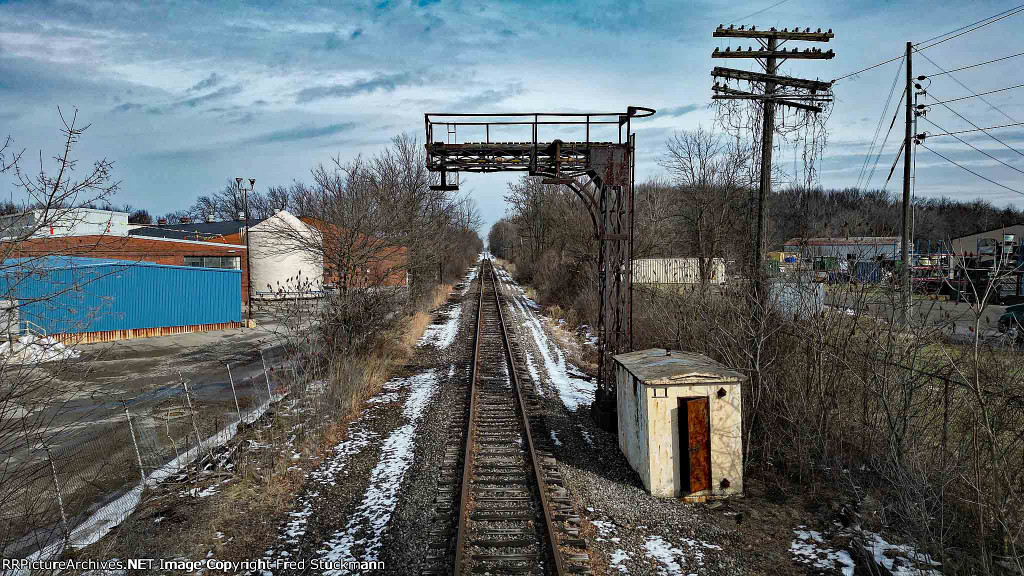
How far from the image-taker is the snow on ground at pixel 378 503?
6059 millimetres

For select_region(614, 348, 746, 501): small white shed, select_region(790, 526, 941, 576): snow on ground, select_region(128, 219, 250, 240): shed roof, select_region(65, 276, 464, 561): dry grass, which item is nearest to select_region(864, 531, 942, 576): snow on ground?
select_region(790, 526, 941, 576): snow on ground

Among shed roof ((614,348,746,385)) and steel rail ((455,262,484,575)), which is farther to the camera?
shed roof ((614,348,746,385))

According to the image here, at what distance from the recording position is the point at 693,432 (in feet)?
23.7

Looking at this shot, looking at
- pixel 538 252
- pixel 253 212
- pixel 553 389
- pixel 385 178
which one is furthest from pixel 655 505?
pixel 253 212

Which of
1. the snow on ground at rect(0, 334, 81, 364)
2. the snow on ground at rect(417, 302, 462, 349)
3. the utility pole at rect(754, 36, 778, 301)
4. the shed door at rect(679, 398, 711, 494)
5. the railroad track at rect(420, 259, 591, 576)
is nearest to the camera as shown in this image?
the snow on ground at rect(0, 334, 81, 364)

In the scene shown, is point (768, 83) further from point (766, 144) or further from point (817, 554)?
point (817, 554)

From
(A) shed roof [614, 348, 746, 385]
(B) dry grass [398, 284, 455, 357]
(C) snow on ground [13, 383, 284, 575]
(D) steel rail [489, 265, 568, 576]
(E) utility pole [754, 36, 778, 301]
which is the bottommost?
(C) snow on ground [13, 383, 284, 575]

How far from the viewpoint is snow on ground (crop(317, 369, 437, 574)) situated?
606cm

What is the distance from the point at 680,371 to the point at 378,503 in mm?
4112

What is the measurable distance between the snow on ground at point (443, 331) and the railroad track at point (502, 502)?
8394 millimetres

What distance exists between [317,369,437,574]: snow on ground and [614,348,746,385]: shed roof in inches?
140

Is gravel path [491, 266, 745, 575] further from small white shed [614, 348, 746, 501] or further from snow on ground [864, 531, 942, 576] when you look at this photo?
snow on ground [864, 531, 942, 576]

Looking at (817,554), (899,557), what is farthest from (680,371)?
(899,557)

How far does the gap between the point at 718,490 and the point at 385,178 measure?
1882 cm
